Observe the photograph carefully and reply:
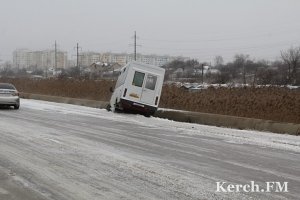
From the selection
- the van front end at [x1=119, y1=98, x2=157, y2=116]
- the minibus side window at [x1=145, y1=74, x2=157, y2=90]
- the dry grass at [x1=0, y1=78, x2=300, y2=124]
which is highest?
the minibus side window at [x1=145, y1=74, x2=157, y2=90]

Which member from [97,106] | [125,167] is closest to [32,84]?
[97,106]

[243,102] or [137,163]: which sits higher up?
[243,102]

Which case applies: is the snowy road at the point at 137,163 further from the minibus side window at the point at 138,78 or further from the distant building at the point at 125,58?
the distant building at the point at 125,58

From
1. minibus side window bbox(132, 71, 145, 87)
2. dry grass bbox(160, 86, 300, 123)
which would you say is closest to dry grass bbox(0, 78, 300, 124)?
dry grass bbox(160, 86, 300, 123)

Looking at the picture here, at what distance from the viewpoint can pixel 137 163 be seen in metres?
9.96

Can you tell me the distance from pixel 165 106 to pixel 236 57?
79.5m

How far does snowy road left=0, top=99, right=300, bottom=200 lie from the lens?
7520mm

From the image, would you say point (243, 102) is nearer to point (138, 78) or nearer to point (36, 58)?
point (138, 78)

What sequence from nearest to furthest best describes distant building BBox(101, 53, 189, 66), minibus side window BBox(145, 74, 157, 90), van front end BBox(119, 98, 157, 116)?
van front end BBox(119, 98, 157, 116)
minibus side window BBox(145, 74, 157, 90)
distant building BBox(101, 53, 189, 66)

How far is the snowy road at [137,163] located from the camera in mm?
7520

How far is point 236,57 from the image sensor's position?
10488cm

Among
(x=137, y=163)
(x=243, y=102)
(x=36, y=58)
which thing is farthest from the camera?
(x=36, y=58)

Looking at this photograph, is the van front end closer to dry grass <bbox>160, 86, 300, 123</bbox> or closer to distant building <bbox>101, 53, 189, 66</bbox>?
dry grass <bbox>160, 86, 300, 123</bbox>

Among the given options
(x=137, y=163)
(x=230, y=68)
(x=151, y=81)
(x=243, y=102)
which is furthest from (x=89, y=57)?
(x=137, y=163)
